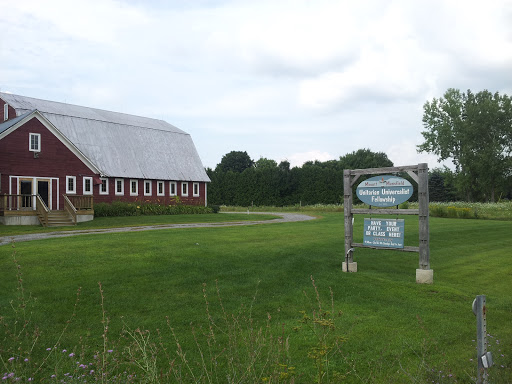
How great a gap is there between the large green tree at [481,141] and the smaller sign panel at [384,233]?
58384 mm

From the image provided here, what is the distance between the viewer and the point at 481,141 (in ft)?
217

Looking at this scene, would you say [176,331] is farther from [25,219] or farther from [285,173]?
[285,173]

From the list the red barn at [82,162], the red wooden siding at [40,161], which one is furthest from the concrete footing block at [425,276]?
the red wooden siding at [40,161]

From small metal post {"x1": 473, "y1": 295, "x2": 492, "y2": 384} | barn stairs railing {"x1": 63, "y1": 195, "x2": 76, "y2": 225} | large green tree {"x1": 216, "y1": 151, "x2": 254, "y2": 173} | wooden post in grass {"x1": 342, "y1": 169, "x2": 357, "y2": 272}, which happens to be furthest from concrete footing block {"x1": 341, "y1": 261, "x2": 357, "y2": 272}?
large green tree {"x1": 216, "y1": 151, "x2": 254, "y2": 173}

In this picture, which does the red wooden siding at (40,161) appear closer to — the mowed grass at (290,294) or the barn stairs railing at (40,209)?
the barn stairs railing at (40,209)

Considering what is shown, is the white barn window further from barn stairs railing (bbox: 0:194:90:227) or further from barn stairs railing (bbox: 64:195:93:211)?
barn stairs railing (bbox: 0:194:90:227)

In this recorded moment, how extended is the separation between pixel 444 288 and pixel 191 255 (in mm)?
6735

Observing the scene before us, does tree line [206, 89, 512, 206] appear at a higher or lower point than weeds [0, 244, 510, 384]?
higher

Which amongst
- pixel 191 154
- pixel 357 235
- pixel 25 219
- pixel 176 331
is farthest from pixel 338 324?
pixel 191 154

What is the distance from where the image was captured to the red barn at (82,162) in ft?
91.8

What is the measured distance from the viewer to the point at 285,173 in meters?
57.7

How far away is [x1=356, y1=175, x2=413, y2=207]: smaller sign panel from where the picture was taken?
11.8 metres

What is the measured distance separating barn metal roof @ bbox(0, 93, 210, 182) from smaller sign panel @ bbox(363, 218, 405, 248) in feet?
92.4

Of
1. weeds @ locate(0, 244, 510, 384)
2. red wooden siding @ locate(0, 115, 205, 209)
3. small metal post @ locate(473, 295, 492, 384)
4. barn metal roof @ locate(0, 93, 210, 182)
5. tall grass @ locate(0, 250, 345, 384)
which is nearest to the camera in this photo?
small metal post @ locate(473, 295, 492, 384)
